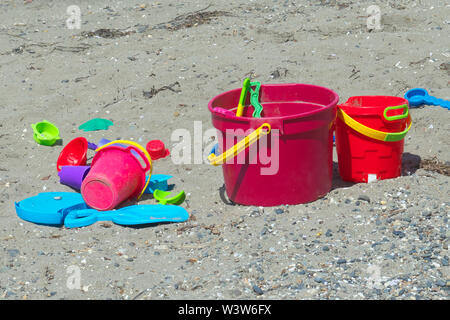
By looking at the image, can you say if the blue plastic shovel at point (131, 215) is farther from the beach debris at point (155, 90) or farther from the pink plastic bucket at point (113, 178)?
the beach debris at point (155, 90)

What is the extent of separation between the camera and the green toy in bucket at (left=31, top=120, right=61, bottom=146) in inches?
162

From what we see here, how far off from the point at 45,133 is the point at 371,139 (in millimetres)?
2260

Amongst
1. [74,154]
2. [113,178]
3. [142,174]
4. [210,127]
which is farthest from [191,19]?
[113,178]

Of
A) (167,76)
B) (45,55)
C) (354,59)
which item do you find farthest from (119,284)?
(45,55)

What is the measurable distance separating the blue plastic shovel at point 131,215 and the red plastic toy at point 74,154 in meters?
0.59

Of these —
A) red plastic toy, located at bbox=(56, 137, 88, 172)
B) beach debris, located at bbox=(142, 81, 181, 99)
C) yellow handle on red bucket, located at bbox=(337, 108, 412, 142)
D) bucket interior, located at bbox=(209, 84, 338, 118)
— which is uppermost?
bucket interior, located at bbox=(209, 84, 338, 118)

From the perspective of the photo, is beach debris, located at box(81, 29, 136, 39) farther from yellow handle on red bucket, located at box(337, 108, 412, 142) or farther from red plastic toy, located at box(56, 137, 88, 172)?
yellow handle on red bucket, located at box(337, 108, 412, 142)

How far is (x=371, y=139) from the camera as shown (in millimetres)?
3172

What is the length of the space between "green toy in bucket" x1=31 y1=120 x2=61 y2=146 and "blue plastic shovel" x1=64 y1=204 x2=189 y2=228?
42.4 inches

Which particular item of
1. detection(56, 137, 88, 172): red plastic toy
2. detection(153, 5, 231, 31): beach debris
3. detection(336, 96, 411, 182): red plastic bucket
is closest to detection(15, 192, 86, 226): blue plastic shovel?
detection(56, 137, 88, 172): red plastic toy

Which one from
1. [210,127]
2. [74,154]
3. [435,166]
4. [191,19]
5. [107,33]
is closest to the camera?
[435,166]

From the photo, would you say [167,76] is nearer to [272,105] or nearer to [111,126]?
[111,126]

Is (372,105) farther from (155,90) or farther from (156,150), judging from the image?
(155,90)

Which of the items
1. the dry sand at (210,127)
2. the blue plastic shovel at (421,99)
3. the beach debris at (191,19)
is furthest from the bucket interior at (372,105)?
the beach debris at (191,19)
